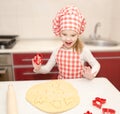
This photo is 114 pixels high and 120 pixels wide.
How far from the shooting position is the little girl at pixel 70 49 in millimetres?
1212

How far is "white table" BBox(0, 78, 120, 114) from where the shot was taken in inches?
34.3

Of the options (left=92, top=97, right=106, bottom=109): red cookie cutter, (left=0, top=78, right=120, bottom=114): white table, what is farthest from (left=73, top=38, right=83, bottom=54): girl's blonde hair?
(left=92, top=97, right=106, bottom=109): red cookie cutter

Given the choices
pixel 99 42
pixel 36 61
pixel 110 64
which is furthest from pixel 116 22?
pixel 36 61

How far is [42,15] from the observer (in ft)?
7.38

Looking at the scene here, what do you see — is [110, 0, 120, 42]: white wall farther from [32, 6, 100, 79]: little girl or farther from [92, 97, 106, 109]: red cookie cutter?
[92, 97, 106, 109]: red cookie cutter

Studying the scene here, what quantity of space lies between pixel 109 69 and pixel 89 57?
0.68 meters

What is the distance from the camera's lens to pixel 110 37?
2.38 metres

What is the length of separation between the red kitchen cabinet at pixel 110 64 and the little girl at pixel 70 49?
0.56m

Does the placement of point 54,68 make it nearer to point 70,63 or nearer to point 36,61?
point 70,63

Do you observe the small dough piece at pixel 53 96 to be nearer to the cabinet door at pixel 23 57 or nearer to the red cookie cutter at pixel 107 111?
the red cookie cutter at pixel 107 111

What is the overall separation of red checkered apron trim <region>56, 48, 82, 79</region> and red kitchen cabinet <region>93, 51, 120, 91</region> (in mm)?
574

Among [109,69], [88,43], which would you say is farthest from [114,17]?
[109,69]

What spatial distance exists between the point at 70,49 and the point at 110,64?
2.49ft

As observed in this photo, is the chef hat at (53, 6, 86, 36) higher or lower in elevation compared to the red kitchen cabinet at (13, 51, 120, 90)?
higher
